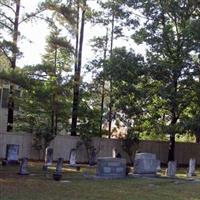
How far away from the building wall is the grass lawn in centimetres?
1252

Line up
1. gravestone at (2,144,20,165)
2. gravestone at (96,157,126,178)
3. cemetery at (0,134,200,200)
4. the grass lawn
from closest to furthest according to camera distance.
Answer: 1. the grass lawn
2. cemetery at (0,134,200,200)
3. gravestone at (96,157,126,178)
4. gravestone at (2,144,20,165)

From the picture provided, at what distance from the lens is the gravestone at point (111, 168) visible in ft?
76.8

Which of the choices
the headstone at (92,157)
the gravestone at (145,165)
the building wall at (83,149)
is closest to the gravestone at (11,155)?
the gravestone at (145,165)

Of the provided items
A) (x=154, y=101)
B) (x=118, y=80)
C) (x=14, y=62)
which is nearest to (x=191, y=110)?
(x=154, y=101)

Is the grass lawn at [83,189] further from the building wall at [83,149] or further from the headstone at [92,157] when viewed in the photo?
the building wall at [83,149]

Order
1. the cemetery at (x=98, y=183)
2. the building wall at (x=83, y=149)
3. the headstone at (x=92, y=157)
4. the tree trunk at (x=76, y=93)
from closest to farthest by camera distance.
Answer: the cemetery at (x=98, y=183) → the headstone at (x=92, y=157) → the building wall at (x=83, y=149) → the tree trunk at (x=76, y=93)

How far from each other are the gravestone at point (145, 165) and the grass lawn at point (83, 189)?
3342mm

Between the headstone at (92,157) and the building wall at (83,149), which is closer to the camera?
the headstone at (92,157)

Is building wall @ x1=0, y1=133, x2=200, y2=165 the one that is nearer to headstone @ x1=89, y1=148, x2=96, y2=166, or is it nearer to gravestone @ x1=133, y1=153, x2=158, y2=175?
headstone @ x1=89, y1=148, x2=96, y2=166

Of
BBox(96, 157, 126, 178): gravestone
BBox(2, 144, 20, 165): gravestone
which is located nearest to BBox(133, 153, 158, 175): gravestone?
BBox(96, 157, 126, 178): gravestone

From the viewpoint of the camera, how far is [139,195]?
55.0 ft

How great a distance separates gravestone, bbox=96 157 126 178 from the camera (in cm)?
2342

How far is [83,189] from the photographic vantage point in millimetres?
17578

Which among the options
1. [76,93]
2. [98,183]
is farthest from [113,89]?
[98,183]
